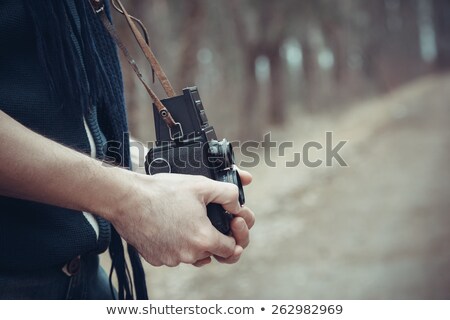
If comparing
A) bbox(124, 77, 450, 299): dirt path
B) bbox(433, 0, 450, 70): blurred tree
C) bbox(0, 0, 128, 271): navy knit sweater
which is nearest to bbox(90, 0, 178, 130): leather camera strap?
bbox(0, 0, 128, 271): navy knit sweater

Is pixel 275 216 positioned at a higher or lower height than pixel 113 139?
lower

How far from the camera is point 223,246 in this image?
116 centimetres

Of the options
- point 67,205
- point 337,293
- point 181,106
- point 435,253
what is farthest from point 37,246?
point 435,253

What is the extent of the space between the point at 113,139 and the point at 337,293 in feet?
11.0

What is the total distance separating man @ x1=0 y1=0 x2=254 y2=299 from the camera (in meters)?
1.04

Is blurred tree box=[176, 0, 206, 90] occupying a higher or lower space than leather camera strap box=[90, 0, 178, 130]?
higher

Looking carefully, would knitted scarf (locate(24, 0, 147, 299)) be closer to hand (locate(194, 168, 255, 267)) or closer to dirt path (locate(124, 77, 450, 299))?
hand (locate(194, 168, 255, 267))

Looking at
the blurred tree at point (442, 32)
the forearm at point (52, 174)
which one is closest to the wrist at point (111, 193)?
the forearm at point (52, 174)

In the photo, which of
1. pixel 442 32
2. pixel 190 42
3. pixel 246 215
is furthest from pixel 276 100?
pixel 246 215

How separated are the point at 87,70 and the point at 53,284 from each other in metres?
0.51

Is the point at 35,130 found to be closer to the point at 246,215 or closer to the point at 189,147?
the point at 189,147

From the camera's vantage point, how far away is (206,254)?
113 centimetres
